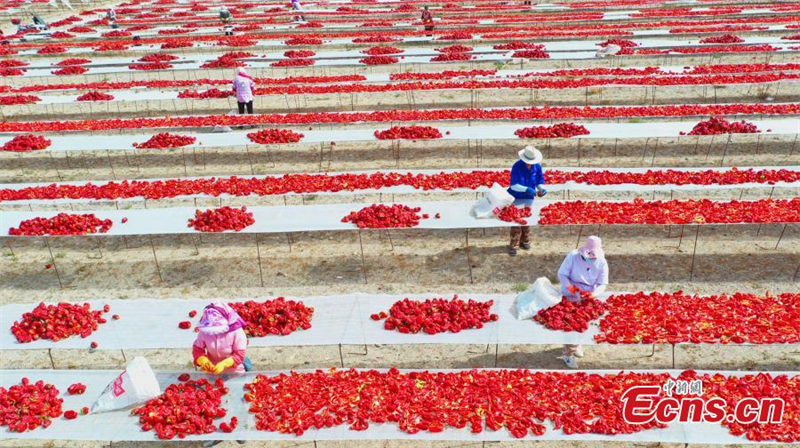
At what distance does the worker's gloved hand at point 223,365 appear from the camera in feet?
24.2

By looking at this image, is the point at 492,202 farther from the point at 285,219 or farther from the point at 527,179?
the point at 285,219

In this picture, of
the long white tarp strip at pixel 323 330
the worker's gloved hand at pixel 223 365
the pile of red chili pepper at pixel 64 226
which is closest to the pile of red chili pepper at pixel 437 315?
the long white tarp strip at pixel 323 330

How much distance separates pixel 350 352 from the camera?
32.9 ft

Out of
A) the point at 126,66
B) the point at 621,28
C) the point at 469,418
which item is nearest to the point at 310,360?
the point at 469,418

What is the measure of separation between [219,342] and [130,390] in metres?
1.26

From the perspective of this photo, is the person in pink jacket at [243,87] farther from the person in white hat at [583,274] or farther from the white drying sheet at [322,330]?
the person in white hat at [583,274]

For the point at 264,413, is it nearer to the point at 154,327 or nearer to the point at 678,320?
the point at 154,327

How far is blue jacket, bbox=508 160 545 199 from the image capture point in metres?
12.0

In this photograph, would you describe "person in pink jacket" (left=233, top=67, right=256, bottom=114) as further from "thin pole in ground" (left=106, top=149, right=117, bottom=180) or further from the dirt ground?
"thin pole in ground" (left=106, top=149, right=117, bottom=180)

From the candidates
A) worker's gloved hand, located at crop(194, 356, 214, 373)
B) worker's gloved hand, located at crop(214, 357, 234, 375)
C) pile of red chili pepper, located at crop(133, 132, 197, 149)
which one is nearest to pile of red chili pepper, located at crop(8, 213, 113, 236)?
pile of red chili pepper, located at crop(133, 132, 197, 149)

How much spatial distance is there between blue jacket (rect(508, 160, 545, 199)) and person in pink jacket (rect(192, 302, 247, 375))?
711 centimetres

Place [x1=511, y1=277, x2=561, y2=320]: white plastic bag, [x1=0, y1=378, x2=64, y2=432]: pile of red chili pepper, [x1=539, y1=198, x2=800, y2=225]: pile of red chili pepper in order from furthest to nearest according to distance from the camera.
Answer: [x1=539, y1=198, x2=800, y2=225]: pile of red chili pepper < [x1=511, y1=277, x2=561, y2=320]: white plastic bag < [x1=0, y1=378, x2=64, y2=432]: pile of red chili pepper

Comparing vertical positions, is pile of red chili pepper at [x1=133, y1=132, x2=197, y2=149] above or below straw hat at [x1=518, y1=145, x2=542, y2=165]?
below

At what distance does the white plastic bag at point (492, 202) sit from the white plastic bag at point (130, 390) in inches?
287
